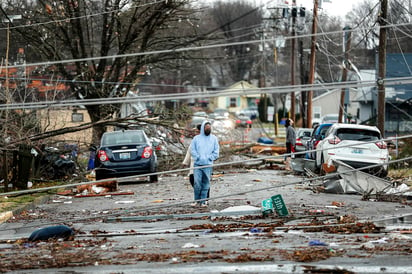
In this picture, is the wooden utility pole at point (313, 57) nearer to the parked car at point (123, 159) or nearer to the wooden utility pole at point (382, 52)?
the wooden utility pole at point (382, 52)

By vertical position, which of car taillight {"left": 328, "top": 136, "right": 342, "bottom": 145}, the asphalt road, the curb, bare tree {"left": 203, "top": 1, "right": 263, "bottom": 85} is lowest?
the curb

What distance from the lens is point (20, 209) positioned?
1590cm

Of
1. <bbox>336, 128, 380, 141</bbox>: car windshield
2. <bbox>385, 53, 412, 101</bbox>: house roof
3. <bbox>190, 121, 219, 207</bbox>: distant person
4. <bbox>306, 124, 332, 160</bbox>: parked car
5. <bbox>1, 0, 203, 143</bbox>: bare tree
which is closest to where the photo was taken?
<bbox>190, 121, 219, 207</bbox>: distant person

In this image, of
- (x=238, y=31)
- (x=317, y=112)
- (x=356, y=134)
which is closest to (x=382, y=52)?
(x=356, y=134)

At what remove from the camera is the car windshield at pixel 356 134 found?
21.9 meters

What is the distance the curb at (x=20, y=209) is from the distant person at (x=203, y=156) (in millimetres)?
3767

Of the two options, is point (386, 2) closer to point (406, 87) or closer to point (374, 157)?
point (374, 157)

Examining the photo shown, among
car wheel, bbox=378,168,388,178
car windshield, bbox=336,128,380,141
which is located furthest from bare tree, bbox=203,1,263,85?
car wheel, bbox=378,168,388,178

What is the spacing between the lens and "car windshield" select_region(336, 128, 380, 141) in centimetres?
2188

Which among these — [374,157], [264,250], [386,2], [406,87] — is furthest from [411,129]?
[264,250]

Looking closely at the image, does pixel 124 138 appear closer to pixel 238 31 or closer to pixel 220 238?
pixel 220 238

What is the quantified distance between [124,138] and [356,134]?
6965mm

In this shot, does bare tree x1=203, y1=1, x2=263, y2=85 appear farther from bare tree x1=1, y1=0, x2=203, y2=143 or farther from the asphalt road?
the asphalt road

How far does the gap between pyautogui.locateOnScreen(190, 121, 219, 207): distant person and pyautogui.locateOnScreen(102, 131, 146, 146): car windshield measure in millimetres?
7592
